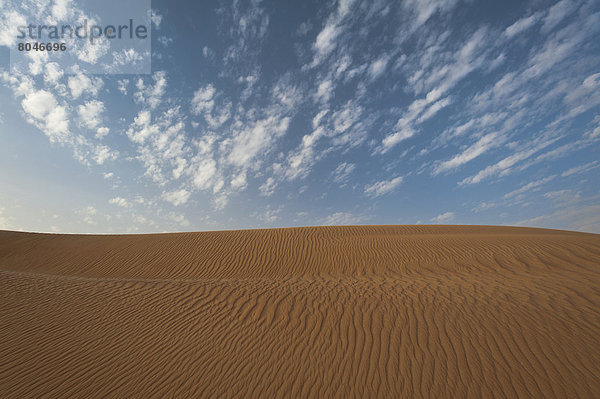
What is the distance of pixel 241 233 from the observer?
19500 millimetres

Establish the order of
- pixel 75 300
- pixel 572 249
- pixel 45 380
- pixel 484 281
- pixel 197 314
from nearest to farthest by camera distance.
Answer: pixel 45 380, pixel 197 314, pixel 75 300, pixel 484 281, pixel 572 249

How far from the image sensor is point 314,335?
549 centimetres

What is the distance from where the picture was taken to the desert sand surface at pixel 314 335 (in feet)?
13.7

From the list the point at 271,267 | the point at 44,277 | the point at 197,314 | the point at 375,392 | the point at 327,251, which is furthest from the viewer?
the point at 327,251

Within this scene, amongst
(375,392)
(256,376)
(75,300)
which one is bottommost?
(375,392)

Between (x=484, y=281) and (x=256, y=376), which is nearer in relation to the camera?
(x=256, y=376)

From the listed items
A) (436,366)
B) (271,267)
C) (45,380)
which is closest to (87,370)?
(45,380)

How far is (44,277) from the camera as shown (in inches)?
378

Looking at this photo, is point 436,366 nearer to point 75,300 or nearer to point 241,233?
point 75,300

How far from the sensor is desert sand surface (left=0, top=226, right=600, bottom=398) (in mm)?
4176

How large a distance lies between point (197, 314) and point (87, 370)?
2269 mm

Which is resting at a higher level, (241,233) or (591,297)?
(241,233)

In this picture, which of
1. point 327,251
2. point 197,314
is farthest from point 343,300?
point 327,251

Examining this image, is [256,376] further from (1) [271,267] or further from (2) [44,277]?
(2) [44,277]
